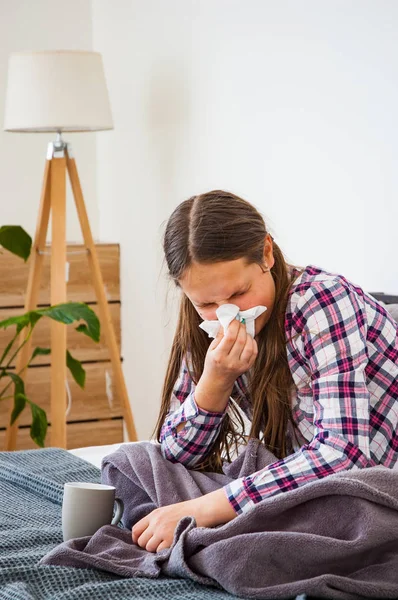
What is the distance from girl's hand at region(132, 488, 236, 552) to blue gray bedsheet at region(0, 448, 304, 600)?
7 cm

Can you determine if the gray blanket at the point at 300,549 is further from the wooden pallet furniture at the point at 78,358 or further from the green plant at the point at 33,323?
the wooden pallet furniture at the point at 78,358

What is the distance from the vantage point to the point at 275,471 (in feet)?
4.12

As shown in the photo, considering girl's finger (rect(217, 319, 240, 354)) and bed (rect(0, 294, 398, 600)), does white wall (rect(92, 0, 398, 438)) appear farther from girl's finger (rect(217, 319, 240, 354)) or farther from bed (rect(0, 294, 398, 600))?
girl's finger (rect(217, 319, 240, 354))

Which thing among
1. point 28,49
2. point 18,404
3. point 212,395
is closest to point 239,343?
point 212,395

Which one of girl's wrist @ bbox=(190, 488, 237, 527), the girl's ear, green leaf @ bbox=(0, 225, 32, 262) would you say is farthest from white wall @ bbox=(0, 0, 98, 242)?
girl's wrist @ bbox=(190, 488, 237, 527)

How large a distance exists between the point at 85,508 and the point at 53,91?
2.20 m

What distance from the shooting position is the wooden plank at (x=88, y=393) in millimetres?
3588

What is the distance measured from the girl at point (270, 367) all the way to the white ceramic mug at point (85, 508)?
6 cm

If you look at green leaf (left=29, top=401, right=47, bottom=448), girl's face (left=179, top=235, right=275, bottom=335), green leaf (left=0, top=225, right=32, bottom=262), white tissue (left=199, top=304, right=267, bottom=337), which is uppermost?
girl's face (left=179, top=235, right=275, bottom=335)

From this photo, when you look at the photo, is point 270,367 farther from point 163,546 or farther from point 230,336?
point 163,546

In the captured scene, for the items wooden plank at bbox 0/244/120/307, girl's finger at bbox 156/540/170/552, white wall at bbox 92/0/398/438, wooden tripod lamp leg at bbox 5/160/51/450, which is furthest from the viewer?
wooden plank at bbox 0/244/120/307

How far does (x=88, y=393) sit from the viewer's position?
3.67 metres

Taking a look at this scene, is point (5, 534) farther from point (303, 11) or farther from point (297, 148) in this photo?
point (303, 11)

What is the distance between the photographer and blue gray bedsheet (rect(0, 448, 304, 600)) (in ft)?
3.66
